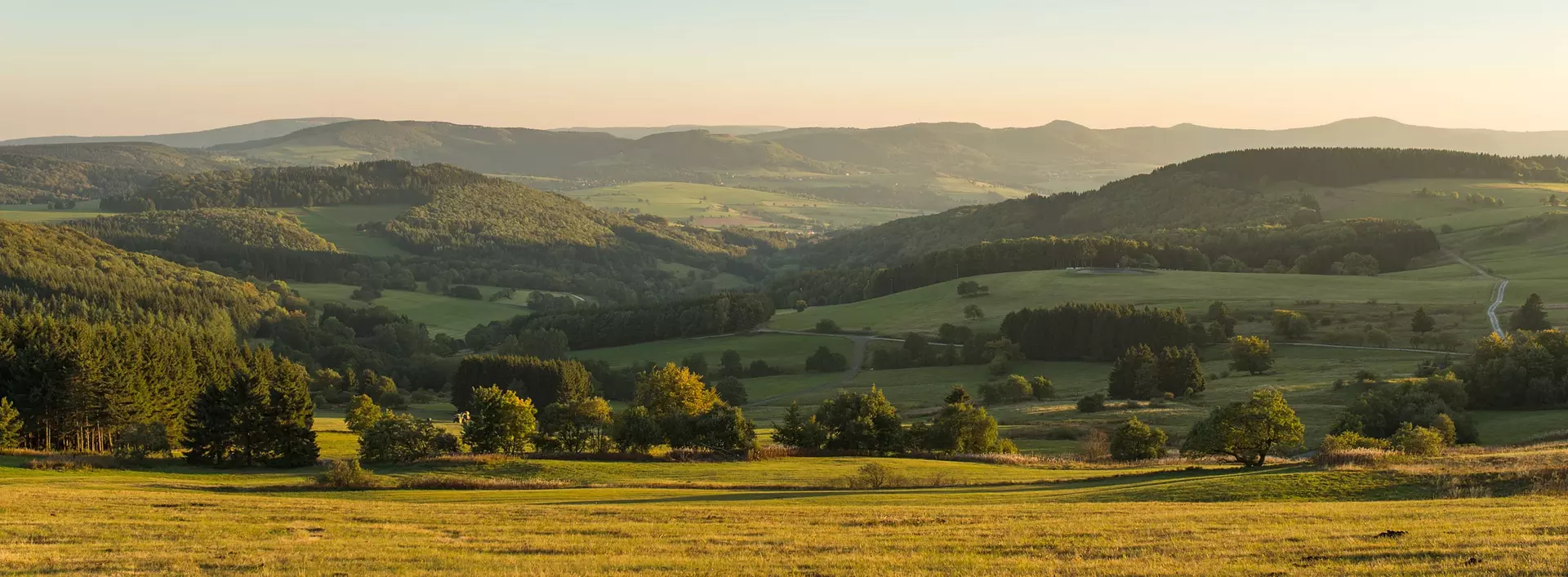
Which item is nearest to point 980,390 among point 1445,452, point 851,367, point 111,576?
point 851,367

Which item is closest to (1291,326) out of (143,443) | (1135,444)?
(1135,444)

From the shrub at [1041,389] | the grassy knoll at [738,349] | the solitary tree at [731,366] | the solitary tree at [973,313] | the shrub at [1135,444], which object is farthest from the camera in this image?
the solitary tree at [973,313]

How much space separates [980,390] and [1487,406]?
172 feet

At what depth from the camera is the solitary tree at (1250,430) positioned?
56.3 metres

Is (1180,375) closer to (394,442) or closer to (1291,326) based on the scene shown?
(1291,326)

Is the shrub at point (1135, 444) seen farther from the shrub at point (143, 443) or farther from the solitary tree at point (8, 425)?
the solitary tree at point (8, 425)

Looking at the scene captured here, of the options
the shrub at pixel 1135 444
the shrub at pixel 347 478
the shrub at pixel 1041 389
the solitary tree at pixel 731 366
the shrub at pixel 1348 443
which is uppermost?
the shrub at pixel 1348 443

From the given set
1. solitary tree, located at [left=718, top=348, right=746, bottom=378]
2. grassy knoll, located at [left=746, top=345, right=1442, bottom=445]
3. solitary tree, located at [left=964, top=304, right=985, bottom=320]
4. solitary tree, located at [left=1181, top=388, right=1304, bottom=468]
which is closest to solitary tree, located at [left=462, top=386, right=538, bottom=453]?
grassy knoll, located at [left=746, top=345, right=1442, bottom=445]

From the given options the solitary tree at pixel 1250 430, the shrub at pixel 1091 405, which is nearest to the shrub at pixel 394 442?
the solitary tree at pixel 1250 430

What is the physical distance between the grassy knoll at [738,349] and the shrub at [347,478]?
106821mm

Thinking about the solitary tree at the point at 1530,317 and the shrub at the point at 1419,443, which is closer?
the shrub at the point at 1419,443

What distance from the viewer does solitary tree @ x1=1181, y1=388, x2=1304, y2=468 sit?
2216 inches

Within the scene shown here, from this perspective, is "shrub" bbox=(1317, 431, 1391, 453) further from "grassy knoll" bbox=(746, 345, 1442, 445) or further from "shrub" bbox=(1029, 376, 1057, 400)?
"shrub" bbox=(1029, 376, 1057, 400)

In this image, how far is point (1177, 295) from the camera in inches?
7047
